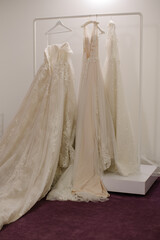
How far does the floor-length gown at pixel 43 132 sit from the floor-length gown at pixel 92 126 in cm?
15

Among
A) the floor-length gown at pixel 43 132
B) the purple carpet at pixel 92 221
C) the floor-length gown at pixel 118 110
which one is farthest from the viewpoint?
the floor-length gown at pixel 118 110

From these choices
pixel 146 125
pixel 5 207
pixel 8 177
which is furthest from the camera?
pixel 146 125

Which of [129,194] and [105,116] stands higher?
[105,116]

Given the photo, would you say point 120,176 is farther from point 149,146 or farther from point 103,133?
point 149,146

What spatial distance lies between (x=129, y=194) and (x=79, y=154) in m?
0.62

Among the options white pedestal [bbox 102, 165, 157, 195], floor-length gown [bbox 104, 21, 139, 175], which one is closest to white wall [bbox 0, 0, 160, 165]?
floor-length gown [bbox 104, 21, 139, 175]

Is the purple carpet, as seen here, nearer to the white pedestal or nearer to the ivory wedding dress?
the white pedestal

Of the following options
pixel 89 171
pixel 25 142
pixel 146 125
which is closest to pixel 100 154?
pixel 89 171

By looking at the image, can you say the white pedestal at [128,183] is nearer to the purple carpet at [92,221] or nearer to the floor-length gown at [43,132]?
the purple carpet at [92,221]

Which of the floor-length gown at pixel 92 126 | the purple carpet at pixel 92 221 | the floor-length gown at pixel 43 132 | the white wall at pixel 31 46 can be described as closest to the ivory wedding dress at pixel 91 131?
the floor-length gown at pixel 92 126

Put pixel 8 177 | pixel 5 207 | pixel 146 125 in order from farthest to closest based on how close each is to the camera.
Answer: pixel 146 125 < pixel 8 177 < pixel 5 207

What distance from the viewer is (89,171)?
138 inches

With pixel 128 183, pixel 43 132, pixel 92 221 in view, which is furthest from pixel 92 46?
pixel 92 221

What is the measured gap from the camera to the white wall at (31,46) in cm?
422
